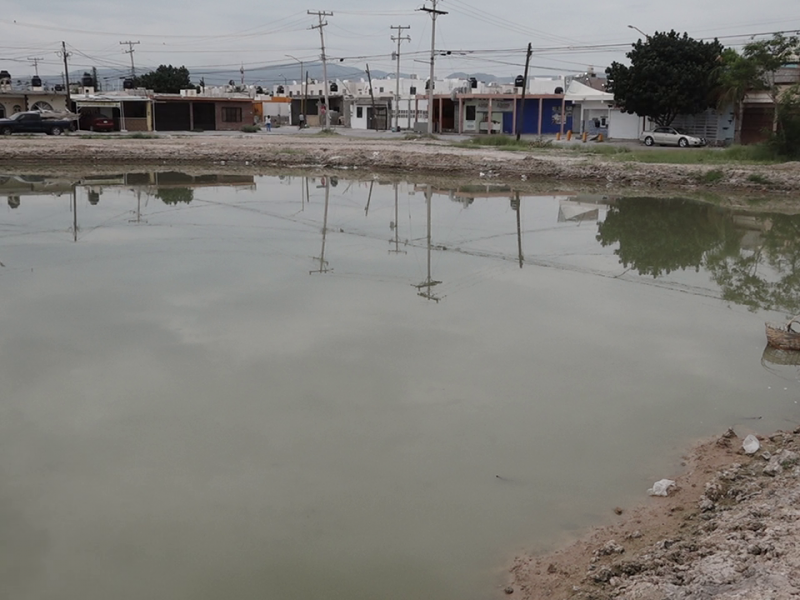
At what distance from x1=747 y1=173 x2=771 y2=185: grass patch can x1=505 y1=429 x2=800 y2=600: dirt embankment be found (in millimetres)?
20884

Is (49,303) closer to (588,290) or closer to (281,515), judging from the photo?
(281,515)

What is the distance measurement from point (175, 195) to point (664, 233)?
1351cm

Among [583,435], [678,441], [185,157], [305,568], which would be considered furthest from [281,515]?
[185,157]

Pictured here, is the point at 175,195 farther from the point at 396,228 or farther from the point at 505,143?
the point at 505,143

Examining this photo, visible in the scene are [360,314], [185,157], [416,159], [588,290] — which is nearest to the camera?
[360,314]

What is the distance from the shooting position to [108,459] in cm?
658

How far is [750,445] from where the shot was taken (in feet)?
22.5

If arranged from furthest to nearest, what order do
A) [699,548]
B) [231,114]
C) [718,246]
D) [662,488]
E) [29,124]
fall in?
[231,114]
[29,124]
[718,246]
[662,488]
[699,548]

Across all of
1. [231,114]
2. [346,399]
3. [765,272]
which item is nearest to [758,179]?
[765,272]

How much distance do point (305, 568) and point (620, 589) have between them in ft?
6.24

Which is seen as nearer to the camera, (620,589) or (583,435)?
(620,589)

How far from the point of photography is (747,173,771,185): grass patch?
83.3 feet

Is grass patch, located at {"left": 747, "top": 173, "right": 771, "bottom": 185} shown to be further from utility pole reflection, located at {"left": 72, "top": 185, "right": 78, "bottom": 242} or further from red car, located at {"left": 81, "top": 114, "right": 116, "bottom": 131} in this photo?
red car, located at {"left": 81, "top": 114, "right": 116, "bottom": 131}

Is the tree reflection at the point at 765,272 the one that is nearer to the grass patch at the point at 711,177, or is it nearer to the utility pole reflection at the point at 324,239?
the utility pole reflection at the point at 324,239
